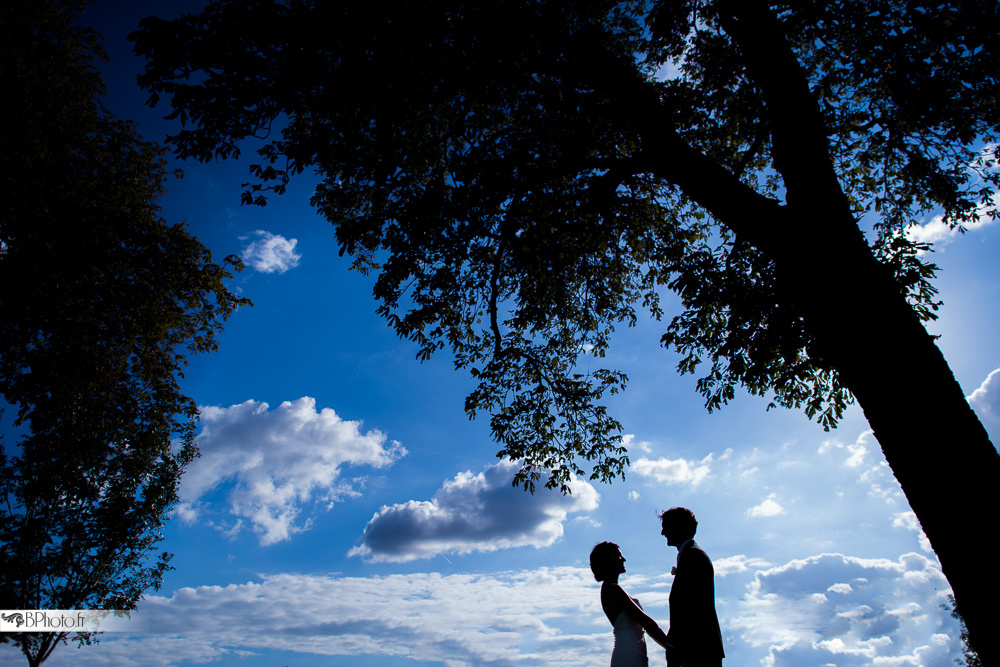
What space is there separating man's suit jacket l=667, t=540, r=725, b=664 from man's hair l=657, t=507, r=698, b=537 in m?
0.36

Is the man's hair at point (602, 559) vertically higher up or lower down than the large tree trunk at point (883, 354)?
lower down

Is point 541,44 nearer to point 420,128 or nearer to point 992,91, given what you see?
point 420,128

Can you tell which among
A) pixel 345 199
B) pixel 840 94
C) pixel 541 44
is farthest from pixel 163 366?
pixel 840 94

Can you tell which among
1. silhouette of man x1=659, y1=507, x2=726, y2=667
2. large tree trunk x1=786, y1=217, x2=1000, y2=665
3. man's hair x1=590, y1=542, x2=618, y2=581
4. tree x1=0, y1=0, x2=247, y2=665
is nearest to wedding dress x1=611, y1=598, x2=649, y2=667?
man's hair x1=590, y1=542, x2=618, y2=581

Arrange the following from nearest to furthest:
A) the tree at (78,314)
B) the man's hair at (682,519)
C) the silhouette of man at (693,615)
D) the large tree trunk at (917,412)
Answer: the large tree trunk at (917,412), the silhouette of man at (693,615), the man's hair at (682,519), the tree at (78,314)

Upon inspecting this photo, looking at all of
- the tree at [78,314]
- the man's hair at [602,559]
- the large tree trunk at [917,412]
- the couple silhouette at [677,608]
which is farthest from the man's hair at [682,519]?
the tree at [78,314]

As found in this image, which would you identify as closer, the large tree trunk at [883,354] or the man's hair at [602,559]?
the large tree trunk at [883,354]

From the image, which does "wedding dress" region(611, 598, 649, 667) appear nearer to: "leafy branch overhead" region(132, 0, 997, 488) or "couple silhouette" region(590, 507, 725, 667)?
"couple silhouette" region(590, 507, 725, 667)

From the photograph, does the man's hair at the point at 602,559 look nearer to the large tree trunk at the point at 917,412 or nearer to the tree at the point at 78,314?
the large tree trunk at the point at 917,412

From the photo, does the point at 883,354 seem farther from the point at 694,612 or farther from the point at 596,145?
the point at 596,145

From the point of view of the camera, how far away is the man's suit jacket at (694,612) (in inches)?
166

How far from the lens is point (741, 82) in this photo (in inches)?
406

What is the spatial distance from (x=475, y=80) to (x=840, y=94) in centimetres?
836

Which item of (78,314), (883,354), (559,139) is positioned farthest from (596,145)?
(78,314)
